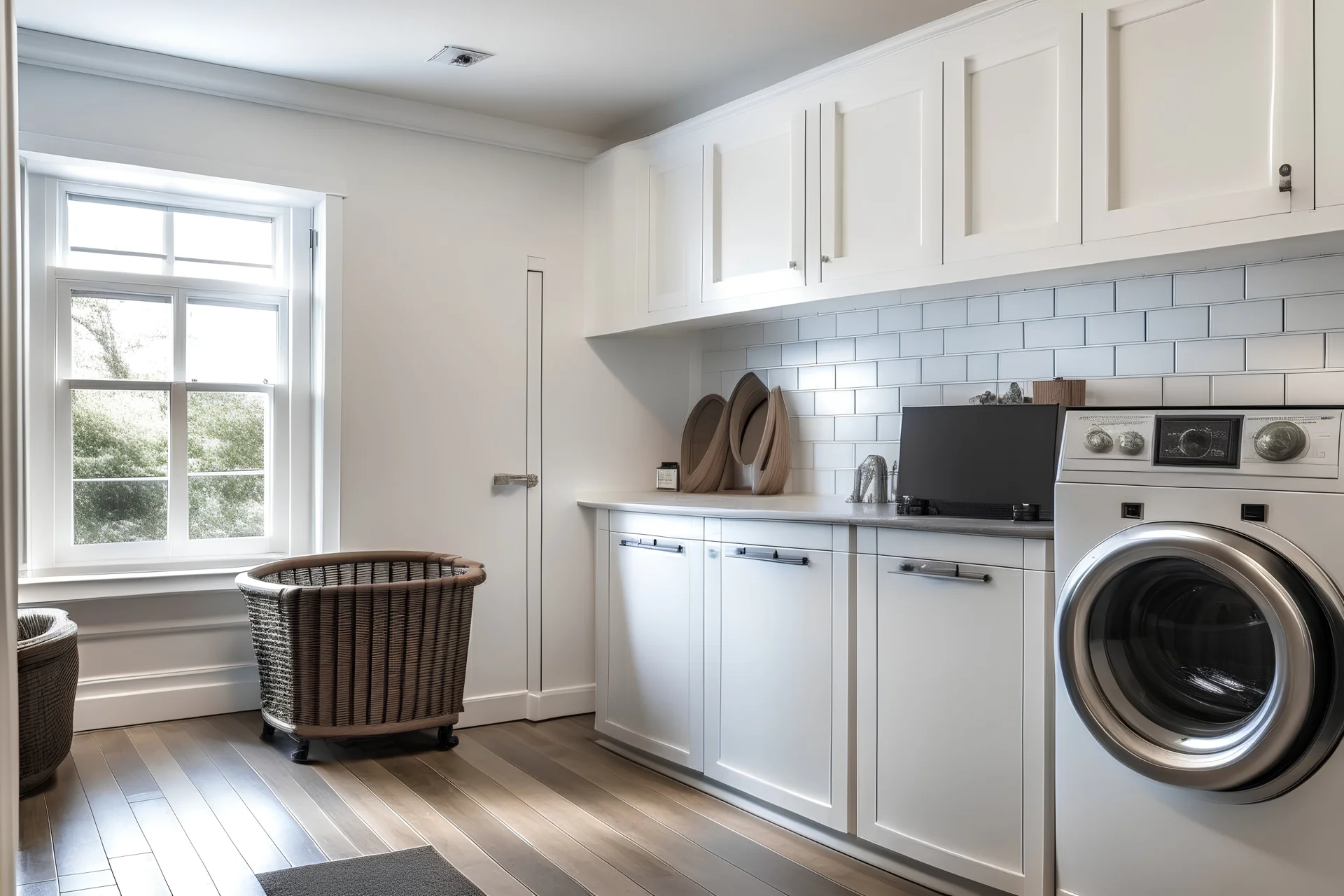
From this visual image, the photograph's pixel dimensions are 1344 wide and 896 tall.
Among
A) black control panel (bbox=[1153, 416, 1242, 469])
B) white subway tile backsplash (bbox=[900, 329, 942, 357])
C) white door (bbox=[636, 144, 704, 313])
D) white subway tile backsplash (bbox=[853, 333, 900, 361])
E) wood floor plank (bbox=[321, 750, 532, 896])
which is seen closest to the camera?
black control panel (bbox=[1153, 416, 1242, 469])

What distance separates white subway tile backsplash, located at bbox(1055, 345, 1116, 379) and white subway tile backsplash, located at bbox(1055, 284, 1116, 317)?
0.35 feet

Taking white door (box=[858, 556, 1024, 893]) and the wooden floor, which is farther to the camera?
the wooden floor

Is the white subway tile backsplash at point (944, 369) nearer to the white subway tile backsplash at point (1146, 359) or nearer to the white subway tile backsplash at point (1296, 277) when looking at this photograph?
the white subway tile backsplash at point (1146, 359)

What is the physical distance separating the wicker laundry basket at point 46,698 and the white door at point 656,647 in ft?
5.62

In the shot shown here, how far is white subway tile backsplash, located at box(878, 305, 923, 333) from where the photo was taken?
323cm

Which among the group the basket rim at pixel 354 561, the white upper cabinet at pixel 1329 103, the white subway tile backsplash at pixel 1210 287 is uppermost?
the white upper cabinet at pixel 1329 103

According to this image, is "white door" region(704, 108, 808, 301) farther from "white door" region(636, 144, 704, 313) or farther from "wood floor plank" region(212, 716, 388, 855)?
"wood floor plank" region(212, 716, 388, 855)

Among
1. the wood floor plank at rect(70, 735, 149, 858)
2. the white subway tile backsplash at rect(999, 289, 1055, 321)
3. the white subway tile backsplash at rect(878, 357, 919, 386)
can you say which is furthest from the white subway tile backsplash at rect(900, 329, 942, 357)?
the wood floor plank at rect(70, 735, 149, 858)

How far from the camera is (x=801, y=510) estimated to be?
2764 millimetres

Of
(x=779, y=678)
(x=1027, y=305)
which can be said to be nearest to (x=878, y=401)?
(x=1027, y=305)

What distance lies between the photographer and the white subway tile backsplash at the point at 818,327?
3.55 metres

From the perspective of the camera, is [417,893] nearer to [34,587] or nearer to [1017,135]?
[34,587]

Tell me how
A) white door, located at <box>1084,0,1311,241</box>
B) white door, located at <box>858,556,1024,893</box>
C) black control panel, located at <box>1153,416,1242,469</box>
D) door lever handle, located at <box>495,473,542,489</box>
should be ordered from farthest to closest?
door lever handle, located at <box>495,473,542,489</box> → white door, located at <box>858,556,1024,893</box> → white door, located at <box>1084,0,1311,241</box> → black control panel, located at <box>1153,416,1242,469</box>

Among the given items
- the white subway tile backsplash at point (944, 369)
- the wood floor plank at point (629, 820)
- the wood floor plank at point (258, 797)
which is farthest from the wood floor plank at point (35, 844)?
the white subway tile backsplash at point (944, 369)
